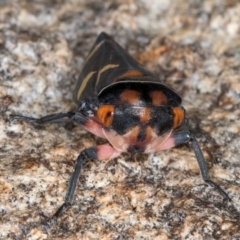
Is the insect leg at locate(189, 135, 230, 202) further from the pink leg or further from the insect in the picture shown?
the pink leg

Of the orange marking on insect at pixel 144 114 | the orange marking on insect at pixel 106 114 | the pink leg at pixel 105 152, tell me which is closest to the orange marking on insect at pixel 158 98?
the orange marking on insect at pixel 144 114

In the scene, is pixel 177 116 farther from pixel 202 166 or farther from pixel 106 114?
pixel 106 114

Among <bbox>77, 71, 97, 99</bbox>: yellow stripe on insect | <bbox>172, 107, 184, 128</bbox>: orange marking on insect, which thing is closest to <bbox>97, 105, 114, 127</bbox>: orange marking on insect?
<bbox>172, 107, 184, 128</bbox>: orange marking on insect

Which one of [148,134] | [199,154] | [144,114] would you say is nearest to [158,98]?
[144,114]

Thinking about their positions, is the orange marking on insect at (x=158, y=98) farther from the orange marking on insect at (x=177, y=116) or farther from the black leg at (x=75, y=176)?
the black leg at (x=75, y=176)

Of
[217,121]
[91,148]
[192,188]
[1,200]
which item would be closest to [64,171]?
[91,148]

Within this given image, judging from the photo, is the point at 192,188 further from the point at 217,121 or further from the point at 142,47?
the point at 142,47
